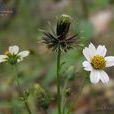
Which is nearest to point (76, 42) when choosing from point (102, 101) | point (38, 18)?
point (102, 101)

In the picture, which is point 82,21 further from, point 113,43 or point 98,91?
point 113,43

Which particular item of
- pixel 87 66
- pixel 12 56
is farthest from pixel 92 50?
pixel 12 56

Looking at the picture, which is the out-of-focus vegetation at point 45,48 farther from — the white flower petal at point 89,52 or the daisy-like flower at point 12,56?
the white flower petal at point 89,52

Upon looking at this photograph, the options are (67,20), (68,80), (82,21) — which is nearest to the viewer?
(67,20)

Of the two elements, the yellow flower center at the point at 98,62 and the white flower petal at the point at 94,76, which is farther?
the yellow flower center at the point at 98,62

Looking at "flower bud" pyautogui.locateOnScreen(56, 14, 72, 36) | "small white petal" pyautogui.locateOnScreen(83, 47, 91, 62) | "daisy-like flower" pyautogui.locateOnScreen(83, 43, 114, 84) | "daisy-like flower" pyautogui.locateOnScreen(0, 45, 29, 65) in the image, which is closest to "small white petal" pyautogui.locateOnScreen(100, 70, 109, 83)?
"daisy-like flower" pyautogui.locateOnScreen(83, 43, 114, 84)

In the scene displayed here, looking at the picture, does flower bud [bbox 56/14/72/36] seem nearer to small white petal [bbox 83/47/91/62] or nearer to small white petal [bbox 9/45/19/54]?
small white petal [bbox 83/47/91/62]

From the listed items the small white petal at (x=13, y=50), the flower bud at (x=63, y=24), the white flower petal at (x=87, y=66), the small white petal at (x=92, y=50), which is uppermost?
the flower bud at (x=63, y=24)

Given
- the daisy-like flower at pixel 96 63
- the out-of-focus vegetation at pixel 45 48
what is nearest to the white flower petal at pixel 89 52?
the daisy-like flower at pixel 96 63
